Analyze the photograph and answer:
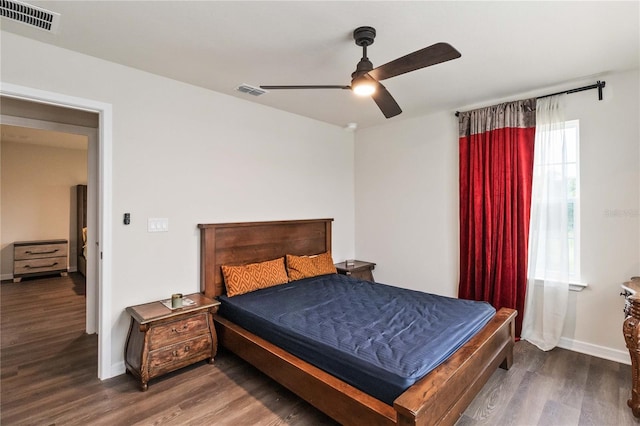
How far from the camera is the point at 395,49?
2.38 metres

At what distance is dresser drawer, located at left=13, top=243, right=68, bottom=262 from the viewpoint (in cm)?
584

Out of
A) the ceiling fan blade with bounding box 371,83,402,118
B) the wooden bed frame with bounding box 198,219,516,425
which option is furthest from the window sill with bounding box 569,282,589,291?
the ceiling fan blade with bounding box 371,83,402,118

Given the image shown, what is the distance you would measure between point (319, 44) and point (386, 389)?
2.31m

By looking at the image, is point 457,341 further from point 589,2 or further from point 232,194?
point 232,194

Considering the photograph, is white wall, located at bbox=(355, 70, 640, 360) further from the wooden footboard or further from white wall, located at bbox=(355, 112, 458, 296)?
the wooden footboard

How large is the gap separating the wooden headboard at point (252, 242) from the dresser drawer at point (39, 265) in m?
4.97

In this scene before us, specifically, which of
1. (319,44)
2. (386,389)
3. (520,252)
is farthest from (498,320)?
(319,44)

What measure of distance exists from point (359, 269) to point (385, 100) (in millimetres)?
2587

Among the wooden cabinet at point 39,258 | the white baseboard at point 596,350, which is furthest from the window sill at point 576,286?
the wooden cabinet at point 39,258

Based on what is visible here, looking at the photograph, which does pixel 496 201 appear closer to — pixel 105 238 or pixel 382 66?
pixel 382 66

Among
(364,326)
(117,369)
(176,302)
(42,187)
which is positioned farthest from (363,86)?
(42,187)

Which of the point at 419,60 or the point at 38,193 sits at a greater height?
the point at 419,60

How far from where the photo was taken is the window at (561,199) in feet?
10.1

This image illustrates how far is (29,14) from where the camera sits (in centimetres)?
199
